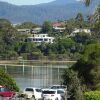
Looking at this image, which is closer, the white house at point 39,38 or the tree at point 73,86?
the tree at point 73,86

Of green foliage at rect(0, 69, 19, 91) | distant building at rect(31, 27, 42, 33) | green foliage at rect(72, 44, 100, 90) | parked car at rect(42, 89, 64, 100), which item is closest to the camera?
parked car at rect(42, 89, 64, 100)

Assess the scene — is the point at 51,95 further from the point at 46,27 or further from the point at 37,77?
the point at 46,27

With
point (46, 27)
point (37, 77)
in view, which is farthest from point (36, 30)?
point (37, 77)

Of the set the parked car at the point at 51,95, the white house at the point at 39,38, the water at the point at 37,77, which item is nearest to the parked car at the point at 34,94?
the parked car at the point at 51,95

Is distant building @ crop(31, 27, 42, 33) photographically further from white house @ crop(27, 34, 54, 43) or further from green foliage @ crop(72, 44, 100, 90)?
green foliage @ crop(72, 44, 100, 90)

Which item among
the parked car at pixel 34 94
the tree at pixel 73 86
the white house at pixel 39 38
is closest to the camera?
the tree at pixel 73 86

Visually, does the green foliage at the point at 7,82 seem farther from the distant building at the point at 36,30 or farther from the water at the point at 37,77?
the distant building at the point at 36,30

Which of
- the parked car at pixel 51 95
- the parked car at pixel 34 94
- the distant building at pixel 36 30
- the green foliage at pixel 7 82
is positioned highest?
the parked car at pixel 51 95

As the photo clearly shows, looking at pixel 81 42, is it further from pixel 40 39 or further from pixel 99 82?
pixel 99 82

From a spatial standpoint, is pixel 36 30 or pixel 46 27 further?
pixel 36 30

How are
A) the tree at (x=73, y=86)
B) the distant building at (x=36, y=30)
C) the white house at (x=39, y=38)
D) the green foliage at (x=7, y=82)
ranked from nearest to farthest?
the tree at (x=73, y=86)
the green foliage at (x=7, y=82)
the white house at (x=39, y=38)
the distant building at (x=36, y=30)

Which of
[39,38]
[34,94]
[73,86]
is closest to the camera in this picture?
[73,86]

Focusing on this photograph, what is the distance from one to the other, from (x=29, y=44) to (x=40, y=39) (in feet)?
92.1

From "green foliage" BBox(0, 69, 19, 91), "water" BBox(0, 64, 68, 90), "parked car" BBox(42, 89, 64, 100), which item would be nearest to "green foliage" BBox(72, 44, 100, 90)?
"parked car" BBox(42, 89, 64, 100)
